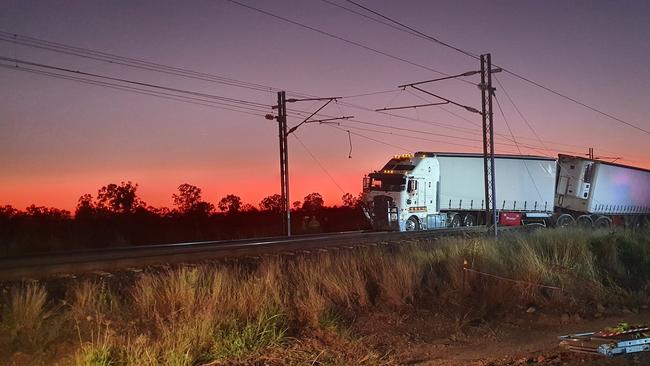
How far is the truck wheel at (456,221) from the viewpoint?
39.7 m

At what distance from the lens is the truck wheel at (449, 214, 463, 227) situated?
39.7 meters

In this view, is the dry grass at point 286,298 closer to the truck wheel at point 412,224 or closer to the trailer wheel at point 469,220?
the truck wheel at point 412,224

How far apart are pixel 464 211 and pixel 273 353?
3377 centimetres

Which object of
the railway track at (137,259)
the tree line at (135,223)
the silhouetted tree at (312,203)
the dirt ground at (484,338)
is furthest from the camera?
the silhouetted tree at (312,203)

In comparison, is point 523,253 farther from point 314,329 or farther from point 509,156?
point 509,156

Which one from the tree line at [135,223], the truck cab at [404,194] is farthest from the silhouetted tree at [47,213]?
the truck cab at [404,194]

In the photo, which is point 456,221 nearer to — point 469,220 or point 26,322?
point 469,220

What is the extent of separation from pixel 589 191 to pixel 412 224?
43.5ft

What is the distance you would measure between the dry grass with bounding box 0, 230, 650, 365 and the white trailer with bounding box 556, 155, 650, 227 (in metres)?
24.1

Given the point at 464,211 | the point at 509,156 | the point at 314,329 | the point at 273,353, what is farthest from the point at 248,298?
the point at 509,156

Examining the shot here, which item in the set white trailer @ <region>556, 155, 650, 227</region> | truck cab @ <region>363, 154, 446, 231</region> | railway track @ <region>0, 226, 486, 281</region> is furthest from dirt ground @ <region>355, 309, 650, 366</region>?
white trailer @ <region>556, 155, 650, 227</region>

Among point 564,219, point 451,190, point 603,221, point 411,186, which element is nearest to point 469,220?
point 451,190

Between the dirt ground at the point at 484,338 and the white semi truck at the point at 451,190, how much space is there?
24.2 m

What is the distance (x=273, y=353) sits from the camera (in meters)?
8.07
